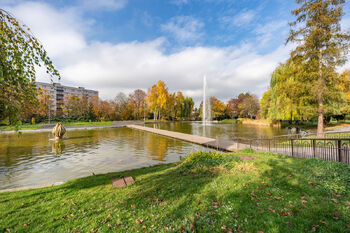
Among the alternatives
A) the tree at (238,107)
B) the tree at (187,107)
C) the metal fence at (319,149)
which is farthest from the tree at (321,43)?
the tree at (187,107)

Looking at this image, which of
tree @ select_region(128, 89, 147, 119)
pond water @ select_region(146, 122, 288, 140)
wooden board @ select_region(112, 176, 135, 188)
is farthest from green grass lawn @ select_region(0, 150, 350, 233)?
tree @ select_region(128, 89, 147, 119)

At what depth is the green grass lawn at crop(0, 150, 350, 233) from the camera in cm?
268

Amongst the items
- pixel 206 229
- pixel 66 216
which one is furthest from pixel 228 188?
pixel 66 216

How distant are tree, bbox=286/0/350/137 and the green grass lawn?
10606 mm

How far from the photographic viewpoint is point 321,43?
12219 millimetres

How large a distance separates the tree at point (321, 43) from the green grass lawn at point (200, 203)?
1061 centimetres

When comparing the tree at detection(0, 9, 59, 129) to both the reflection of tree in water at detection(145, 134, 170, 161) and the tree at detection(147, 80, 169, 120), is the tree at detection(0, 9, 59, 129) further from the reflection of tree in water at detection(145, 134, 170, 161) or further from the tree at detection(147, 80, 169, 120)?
the tree at detection(147, 80, 169, 120)

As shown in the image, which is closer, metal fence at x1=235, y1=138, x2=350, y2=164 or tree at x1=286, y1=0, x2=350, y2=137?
metal fence at x1=235, y1=138, x2=350, y2=164

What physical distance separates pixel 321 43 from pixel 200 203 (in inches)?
630

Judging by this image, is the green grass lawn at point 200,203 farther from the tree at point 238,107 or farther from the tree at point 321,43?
the tree at point 238,107

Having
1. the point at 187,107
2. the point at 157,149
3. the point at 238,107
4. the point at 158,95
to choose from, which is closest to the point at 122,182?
the point at 157,149

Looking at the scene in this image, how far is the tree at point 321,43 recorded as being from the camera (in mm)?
11431

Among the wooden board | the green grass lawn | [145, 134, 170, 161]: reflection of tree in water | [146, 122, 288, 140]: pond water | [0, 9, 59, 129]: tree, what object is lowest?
[145, 134, 170, 161]: reflection of tree in water

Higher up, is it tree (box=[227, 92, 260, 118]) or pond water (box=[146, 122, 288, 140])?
tree (box=[227, 92, 260, 118])
